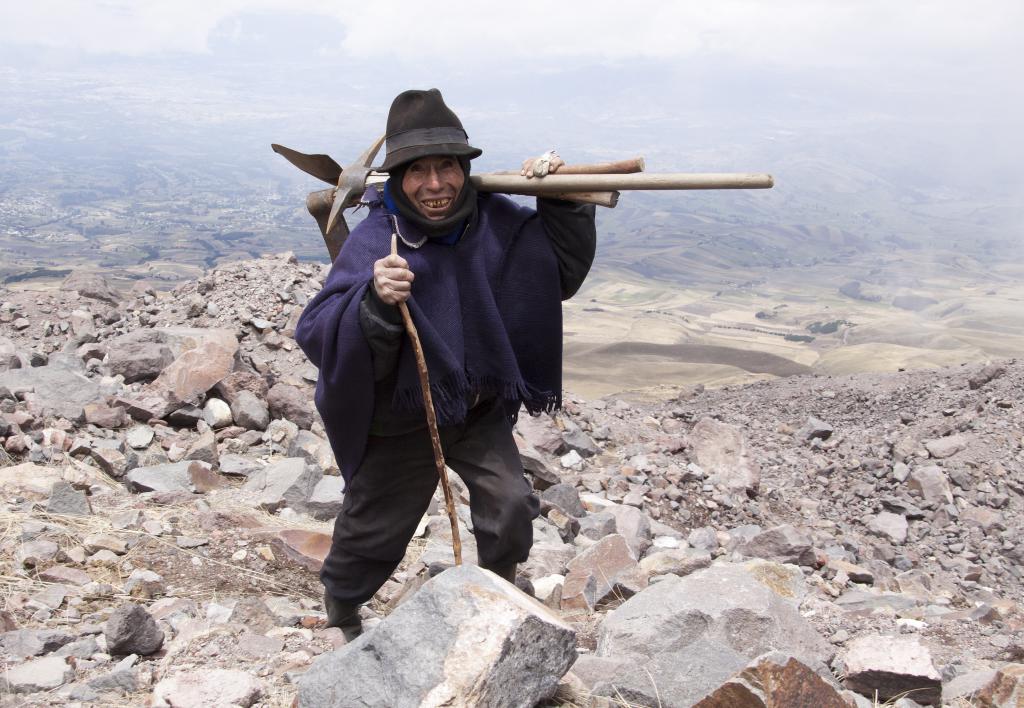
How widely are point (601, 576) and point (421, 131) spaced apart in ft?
9.02

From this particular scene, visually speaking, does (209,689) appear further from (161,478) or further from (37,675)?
(161,478)

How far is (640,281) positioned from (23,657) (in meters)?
105

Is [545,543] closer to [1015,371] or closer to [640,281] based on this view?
[1015,371]

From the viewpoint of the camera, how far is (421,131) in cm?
299

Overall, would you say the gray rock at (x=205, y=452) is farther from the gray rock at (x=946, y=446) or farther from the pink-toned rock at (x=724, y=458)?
the gray rock at (x=946, y=446)

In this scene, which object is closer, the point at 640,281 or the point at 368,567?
the point at 368,567

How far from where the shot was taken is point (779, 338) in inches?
2479

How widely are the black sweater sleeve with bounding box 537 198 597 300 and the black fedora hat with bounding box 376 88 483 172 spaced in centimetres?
36

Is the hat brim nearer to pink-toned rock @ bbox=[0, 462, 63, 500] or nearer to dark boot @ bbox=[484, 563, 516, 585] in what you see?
dark boot @ bbox=[484, 563, 516, 585]

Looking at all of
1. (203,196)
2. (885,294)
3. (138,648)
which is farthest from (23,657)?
(203,196)

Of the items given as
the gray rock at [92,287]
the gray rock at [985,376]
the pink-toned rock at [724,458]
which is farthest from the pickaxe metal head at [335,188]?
the gray rock at [985,376]

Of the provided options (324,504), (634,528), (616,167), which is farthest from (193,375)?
(616,167)

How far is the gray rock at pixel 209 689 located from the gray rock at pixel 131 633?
1.35ft

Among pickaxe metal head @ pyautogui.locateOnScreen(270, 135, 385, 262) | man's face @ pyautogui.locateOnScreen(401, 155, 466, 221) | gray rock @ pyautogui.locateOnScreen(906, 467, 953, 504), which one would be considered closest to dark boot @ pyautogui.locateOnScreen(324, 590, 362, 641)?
pickaxe metal head @ pyautogui.locateOnScreen(270, 135, 385, 262)
